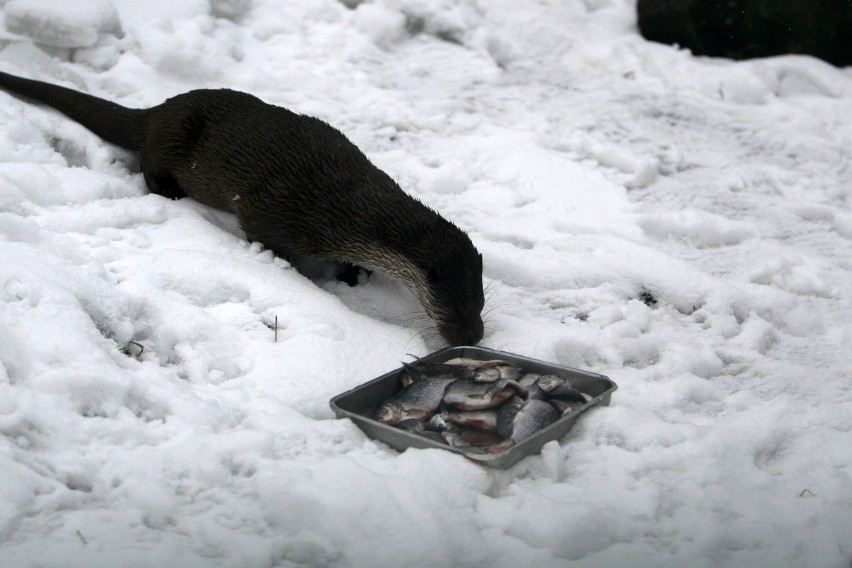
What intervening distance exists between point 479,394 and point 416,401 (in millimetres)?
170

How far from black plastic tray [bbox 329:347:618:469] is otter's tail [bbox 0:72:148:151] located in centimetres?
173

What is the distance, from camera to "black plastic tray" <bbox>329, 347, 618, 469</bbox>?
6.89 feet

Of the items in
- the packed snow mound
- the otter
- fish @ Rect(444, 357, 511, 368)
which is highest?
the packed snow mound

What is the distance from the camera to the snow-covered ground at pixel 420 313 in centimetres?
184

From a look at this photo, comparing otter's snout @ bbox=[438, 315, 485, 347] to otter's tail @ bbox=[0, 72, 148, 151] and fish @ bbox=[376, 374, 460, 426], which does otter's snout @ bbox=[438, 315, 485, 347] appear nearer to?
fish @ bbox=[376, 374, 460, 426]

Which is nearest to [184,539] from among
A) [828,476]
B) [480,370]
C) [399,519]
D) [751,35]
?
[399,519]

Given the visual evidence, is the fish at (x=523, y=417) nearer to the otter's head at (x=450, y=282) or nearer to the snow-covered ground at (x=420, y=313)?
the snow-covered ground at (x=420, y=313)

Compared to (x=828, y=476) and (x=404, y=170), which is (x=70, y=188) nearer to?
(x=404, y=170)

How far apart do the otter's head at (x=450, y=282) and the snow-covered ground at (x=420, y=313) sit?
133 millimetres

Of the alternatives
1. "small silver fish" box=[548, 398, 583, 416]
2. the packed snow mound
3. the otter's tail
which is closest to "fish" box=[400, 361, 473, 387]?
"small silver fish" box=[548, 398, 583, 416]

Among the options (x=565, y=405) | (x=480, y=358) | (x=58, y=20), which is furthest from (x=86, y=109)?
(x=565, y=405)

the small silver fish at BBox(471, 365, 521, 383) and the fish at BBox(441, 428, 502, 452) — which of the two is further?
the small silver fish at BBox(471, 365, 521, 383)

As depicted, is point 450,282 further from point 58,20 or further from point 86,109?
point 58,20

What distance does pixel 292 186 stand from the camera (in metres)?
3.17
